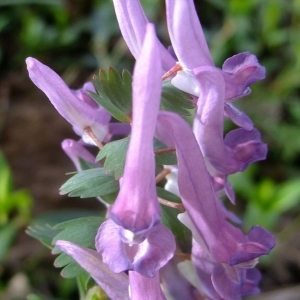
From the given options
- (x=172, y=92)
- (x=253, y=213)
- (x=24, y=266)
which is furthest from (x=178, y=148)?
(x=24, y=266)

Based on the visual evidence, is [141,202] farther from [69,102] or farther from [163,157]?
[69,102]

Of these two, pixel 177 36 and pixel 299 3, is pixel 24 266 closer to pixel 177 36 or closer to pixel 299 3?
pixel 177 36

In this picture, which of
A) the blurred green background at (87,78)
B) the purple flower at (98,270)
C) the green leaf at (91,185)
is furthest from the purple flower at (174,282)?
the blurred green background at (87,78)

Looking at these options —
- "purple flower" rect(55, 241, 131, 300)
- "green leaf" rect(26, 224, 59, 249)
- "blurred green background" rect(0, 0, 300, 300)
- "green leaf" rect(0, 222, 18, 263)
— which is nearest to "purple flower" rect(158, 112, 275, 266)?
"purple flower" rect(55, 241, 131, 300)

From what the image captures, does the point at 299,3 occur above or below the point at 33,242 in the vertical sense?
above

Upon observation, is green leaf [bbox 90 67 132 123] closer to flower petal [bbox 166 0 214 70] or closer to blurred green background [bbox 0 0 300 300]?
flower petal [bbox 166 0 214 70]

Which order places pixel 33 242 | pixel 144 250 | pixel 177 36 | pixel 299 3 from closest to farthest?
pixel 144 250
pixel 177 36
pixel 33 242
pixel 299 3
